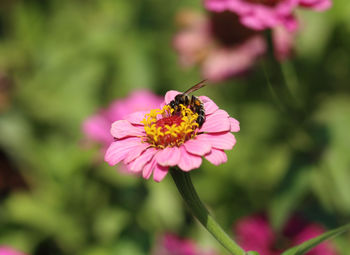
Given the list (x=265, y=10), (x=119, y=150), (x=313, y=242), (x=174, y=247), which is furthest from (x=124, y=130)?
(x=174, y=247)

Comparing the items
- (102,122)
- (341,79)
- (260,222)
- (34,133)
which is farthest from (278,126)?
(34,133)

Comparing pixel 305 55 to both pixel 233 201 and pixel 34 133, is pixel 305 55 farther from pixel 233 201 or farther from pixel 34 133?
pixel 34 133

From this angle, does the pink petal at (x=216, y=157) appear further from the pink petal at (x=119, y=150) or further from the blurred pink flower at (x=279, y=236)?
the blurred pink flower at (x=279, y=236)

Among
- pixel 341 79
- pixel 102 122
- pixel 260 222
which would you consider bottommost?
pixel 260 222

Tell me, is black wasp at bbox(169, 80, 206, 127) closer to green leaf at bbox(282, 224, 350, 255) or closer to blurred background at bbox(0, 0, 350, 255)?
green leaf at bbox(282, 224, 350, 255)

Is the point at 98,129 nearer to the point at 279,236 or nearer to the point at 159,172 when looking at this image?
the point at 279,236

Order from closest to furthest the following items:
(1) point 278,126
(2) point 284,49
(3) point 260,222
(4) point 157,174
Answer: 1. (4) point 157,174
2. (3) point 260,222
3. (2) point 284,49
4. (1) point 278,126

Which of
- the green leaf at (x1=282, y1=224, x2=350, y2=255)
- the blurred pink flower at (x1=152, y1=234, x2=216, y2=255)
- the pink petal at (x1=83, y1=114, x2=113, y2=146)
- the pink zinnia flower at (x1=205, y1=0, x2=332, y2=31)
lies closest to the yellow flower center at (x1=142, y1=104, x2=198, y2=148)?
the green leaf at (x1=282, y1=224, x2=350, y2=255)
